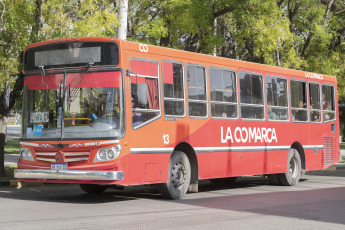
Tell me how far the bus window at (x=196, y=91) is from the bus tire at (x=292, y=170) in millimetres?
4171

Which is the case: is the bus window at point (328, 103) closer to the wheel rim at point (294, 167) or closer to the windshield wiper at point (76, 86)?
the wheel rim at point (294, 167)

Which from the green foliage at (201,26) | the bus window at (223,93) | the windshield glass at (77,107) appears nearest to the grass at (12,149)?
the green foliage at (201,26)

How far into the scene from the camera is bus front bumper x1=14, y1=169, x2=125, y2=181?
11117 millimetres

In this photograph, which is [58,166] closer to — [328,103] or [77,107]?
[77,107]

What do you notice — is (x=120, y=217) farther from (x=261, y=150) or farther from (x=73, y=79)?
(x=261, y=150)

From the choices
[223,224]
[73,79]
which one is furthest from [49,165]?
[223,224]

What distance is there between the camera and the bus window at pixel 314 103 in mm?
17969

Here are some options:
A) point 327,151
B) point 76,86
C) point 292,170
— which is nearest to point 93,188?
point 76,86

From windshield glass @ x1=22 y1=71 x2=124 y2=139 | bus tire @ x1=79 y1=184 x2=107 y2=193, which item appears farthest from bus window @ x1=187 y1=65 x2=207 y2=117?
bus tire @ x1=79 y1=184 x2=107 y2=193

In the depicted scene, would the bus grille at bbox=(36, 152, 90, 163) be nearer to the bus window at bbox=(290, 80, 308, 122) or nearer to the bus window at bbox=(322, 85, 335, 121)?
the bus window at bbox=(290, 80, 308, 122)

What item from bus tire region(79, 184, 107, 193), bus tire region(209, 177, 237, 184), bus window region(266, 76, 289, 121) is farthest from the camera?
bus tire region(209, 177, 237, 184)

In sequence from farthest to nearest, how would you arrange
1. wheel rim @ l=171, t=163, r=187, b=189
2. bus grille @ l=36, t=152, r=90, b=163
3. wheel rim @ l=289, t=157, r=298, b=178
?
wheel rim @ l=289, t=157, r=298, b=178 → wheel rim @ l=171, t=163, r=187, b=189 → bus grille @ l=36, t=152, r=90, b=163

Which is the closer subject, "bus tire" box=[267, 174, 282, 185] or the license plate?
the license plate

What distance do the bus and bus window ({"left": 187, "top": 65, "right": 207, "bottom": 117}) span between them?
0.02 metres
